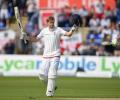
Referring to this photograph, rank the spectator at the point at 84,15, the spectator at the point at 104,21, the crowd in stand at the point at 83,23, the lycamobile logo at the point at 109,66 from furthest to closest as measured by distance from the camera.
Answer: the spectator at the point at 84,15 < the spectator at the point at 104,21 < the crowd in stand at the point at 83,23 < the lycamobile logo at the point at 109,66

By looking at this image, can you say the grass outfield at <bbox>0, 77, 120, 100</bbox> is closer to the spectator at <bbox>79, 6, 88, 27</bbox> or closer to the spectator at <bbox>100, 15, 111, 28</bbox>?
the spectator at <bbox>100, 15, 111, 28</bbox>

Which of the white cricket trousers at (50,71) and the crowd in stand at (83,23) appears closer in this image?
the white cricket trousers at (50,71)

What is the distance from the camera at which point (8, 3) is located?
26531 mm

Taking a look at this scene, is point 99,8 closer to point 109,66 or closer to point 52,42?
point 109,66

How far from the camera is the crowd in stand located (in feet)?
78.9

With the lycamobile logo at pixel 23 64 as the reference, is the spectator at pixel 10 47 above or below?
above

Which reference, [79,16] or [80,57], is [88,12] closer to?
[79,16]

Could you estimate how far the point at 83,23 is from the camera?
2592 cm

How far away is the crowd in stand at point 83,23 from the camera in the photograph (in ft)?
78.9

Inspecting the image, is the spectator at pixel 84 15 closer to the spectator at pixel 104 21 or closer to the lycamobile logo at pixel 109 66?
the spectator at pixel 104 21

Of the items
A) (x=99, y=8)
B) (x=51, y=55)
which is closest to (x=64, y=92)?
(x=51, y=55)

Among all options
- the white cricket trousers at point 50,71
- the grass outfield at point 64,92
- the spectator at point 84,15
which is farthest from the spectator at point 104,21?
the white cricket trousers at point 50,71

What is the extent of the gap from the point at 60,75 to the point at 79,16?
402 centimetres

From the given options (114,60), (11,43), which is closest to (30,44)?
(11,43)
